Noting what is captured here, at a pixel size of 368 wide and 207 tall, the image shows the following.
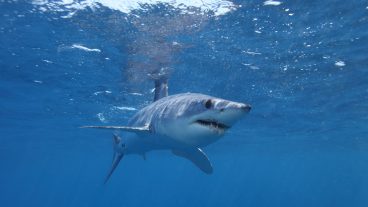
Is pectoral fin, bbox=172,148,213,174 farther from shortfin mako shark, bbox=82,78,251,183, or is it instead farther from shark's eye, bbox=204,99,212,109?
shark's eye, bbox=204,99,212,109

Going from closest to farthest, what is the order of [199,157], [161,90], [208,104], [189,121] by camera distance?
1. [208,104]
2. [189,121]
3. [199,157]
4. [161,90]

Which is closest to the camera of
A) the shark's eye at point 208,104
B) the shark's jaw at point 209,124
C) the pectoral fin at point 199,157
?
the shark's jaw at point 209,124

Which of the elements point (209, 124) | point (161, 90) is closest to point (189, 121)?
point (209, 124)

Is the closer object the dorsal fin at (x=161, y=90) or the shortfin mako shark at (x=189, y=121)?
the shortfin mako shark at (x=189, y=121)

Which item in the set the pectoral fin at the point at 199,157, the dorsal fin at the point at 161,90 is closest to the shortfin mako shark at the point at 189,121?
the pectoral fin at the point at 199,157

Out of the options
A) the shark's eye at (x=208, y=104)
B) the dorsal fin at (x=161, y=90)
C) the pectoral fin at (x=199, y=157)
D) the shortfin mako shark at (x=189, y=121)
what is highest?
the shark's eye at (x=208, y=104)

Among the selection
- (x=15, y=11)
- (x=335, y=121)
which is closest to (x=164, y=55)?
(x=15, y=11)

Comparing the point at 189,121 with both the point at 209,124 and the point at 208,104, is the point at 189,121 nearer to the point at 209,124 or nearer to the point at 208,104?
the point at 209,124

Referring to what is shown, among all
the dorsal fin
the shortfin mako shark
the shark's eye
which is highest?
the shark's eye

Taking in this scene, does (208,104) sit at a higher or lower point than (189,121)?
higher

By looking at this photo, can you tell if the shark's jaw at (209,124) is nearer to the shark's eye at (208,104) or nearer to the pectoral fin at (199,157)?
the shark's eye at (208,104)

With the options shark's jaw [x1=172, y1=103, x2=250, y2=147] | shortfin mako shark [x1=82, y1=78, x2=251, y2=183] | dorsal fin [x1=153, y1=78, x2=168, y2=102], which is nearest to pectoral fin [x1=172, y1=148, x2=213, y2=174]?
shortfin mako shark [x1=82, y1=78, x2=251, y2=183]

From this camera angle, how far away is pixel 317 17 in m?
11.4

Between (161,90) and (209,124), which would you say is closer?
(209,124)
